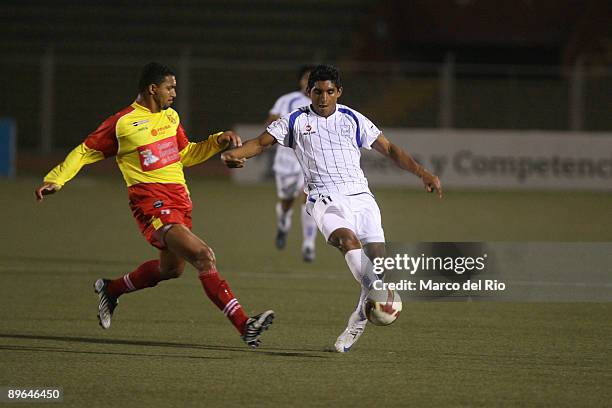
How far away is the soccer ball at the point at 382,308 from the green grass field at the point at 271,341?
0.97 feet

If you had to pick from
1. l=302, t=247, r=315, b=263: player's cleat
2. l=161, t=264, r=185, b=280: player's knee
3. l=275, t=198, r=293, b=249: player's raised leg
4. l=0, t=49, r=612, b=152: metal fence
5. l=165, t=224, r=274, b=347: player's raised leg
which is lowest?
l=165, t=224, r=274, b=347: player's raised leg

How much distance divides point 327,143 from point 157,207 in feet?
3.97

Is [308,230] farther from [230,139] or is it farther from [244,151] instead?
[244,151]

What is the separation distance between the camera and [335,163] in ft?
24.7

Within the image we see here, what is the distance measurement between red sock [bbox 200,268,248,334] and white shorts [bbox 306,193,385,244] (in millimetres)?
738

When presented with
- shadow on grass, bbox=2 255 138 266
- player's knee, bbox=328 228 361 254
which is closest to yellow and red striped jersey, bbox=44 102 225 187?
player's knee, bbox=328 228 361 254

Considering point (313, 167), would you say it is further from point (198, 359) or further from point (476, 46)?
point (476, 46)

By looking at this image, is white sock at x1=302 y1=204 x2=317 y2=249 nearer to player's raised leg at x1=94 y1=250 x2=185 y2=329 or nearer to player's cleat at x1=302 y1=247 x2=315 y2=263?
player's cleat at x1=302 y1=247 x2=315 y2=263

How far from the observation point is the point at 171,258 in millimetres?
7812

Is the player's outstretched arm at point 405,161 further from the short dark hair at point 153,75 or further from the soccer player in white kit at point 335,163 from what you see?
the short dark hair at point 153,75

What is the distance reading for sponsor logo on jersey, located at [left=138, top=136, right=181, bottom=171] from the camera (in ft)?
24.9

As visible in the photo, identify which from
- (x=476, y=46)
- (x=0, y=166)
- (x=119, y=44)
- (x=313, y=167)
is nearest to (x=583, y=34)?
(x=476, y=46)

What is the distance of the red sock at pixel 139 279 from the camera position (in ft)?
26.2

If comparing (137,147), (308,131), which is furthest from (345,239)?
(137,147)
